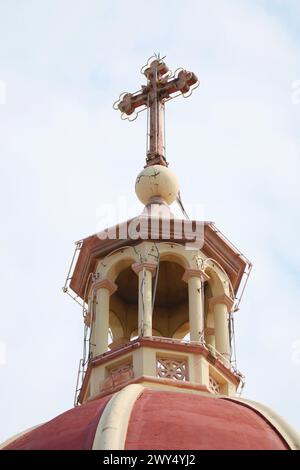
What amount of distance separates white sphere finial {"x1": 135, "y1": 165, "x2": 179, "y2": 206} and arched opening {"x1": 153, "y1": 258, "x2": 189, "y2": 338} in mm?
1311

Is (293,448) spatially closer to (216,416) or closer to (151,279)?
(216,416)

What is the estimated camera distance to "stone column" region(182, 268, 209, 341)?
74.1ft

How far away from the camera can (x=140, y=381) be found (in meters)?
21.2

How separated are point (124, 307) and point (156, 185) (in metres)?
2.46

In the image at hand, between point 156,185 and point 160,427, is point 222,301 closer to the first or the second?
point 156,185

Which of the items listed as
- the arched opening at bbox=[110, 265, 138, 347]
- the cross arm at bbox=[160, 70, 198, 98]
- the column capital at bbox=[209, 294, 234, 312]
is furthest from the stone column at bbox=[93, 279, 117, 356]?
the cross arm at bbox=[160, 70, 198, 98]

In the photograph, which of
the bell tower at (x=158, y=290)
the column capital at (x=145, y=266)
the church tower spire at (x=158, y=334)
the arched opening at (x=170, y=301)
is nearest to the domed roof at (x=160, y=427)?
the church tower spire at (x=158, y=334)

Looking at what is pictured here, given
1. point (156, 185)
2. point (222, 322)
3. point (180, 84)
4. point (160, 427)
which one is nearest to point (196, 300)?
point (222, 322)

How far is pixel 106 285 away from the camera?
2366 centimetres

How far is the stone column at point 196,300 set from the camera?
2259 centimetres

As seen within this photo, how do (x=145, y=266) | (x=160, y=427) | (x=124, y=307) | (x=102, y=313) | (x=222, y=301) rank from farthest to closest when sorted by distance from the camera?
(x=124, y=307), (x=222, y=301), (x=102, y=313), (x=145, y=266), (x=160, y=427)

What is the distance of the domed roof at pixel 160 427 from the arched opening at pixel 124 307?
532 cm
